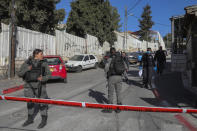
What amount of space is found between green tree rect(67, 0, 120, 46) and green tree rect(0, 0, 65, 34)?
6.82m

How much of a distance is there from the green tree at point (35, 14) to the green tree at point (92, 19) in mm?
6817

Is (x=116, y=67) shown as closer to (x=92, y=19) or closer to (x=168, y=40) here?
(x=92, y=19)

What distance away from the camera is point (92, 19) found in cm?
2745

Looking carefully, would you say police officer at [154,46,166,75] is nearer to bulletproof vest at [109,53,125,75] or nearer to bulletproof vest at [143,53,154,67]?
bulletproof vest at [143,53,154,67]

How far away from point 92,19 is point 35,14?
1109 centimetres

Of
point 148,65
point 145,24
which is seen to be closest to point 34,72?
point 148,65

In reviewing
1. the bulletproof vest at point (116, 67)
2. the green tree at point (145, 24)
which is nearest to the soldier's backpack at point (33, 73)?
the bulletproof vest at point (116, 67)

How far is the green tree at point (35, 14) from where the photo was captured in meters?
17.4

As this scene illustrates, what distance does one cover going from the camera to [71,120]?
4344 mm

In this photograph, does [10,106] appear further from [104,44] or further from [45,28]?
[104,44]

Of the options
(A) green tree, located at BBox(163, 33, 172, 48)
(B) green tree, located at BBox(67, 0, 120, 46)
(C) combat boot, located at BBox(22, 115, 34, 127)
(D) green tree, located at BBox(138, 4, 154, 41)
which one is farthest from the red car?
(A) green tree, located at BBox(163, 33, 172, 48)

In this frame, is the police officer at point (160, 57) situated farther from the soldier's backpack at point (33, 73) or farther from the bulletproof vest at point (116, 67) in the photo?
the soldier's backpack at point (33, 73)

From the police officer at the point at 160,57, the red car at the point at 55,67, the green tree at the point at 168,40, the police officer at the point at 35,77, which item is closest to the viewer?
the police officer at the point at 35,77

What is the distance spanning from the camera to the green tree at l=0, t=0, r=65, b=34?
17.4 m
